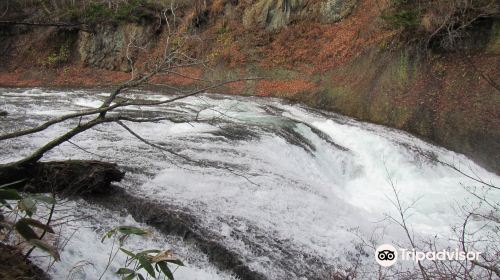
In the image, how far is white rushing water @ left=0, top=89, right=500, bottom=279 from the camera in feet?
17.7

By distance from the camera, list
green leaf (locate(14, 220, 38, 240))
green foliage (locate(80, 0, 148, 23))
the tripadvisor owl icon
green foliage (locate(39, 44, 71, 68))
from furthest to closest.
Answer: green foliage (locate(39, 44, 71, 68)) → green foliage (locate(80, 0, 148, 23)) → the tripadvisor owl icon → green leaf (locate(14, 220, 38, 240))

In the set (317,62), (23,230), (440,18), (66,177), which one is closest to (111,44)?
(317,62)

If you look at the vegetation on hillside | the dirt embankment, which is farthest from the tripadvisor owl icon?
the vegetation on hillside

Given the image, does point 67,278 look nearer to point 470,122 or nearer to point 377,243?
point 377,243

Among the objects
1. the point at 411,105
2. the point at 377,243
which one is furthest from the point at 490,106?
the point at 377,243

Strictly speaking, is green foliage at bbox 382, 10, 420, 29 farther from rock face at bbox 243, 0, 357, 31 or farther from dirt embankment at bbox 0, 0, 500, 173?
rock face at bbox 243, 0, 357, 31

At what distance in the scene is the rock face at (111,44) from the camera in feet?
74.2

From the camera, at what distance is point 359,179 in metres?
10.5

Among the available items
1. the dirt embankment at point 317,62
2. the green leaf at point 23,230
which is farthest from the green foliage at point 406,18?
the green leaf at point 23,230

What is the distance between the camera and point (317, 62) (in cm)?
1706

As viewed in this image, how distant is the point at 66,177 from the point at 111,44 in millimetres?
19462

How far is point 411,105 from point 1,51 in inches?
900

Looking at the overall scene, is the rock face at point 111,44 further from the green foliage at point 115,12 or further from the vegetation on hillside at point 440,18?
the vegetation on hillside at point 440,18

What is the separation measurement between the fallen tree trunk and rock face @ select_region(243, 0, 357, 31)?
15.2 metres
